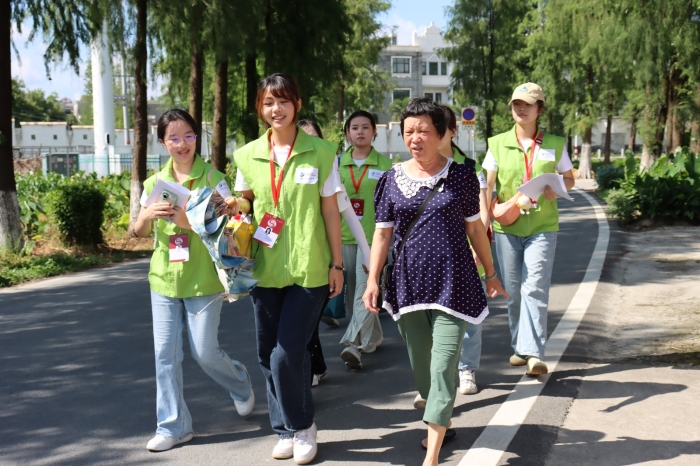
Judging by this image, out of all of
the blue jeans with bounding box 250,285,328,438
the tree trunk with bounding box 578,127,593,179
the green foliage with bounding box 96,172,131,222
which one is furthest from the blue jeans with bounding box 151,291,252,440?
the tree trunk with bounding box 578,127,593,179

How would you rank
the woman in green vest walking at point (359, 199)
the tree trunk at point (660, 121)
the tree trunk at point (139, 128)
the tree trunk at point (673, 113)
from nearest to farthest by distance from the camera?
the woman in green vest walking at point (359, 199), the tree trunk at point (139, 128), the tree trunk at point (673, 113), the tree trunk at point (660, 121)

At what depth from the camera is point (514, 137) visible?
19.8 ft

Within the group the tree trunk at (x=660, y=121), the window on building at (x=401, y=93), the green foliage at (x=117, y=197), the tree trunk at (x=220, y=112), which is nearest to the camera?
the green foliage at (x=117, y=197)

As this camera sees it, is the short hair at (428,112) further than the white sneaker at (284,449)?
No

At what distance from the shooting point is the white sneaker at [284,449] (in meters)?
4.46

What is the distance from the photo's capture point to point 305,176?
4379 millimetres

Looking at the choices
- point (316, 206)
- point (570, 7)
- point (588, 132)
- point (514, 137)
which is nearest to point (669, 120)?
point (570, 7)

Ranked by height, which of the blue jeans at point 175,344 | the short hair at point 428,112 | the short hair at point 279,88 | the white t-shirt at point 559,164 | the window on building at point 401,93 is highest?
the window on building at point 401,93

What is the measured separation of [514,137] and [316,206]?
7.19 ft

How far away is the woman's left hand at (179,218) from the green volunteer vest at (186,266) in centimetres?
14

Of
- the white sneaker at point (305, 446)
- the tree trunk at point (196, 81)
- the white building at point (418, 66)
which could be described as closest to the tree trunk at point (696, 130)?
the tree trunk at point (196, 81)

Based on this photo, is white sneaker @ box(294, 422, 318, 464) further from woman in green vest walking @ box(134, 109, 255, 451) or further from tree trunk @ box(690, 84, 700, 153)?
tree trunk @ box(690, 84, 700, 153)

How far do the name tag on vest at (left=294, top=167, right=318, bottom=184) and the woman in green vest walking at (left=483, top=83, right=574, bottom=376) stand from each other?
200 centimetres

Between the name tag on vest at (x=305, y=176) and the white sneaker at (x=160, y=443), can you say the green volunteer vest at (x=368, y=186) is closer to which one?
the name tag on vest at (x=305, y=176)
